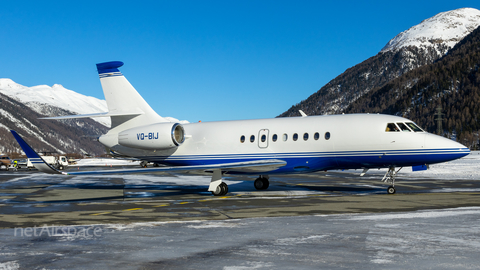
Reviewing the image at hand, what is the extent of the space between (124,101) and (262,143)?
7.78 metres

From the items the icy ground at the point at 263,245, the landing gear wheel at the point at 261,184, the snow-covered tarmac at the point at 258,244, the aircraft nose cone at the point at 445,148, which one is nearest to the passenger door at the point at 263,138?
the landing gear wheel at the point at 261,184

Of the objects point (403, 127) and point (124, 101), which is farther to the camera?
point (124, 101)

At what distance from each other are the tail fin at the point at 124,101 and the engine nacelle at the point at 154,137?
39.2 inches

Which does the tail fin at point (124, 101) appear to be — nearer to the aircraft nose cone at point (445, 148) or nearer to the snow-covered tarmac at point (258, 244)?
the snow-covered tarmac at point (258, 244)

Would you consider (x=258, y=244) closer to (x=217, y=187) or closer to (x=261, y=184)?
(x=217, y=187)

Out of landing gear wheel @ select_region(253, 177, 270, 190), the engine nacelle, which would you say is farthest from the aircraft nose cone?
the engine nacelle

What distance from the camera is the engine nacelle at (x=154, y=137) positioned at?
68.5 feet

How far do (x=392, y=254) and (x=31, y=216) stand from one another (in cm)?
988

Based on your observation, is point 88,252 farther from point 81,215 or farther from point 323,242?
point 81,215

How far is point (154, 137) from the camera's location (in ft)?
68.6

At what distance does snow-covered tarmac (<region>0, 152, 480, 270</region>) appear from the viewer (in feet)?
22.0

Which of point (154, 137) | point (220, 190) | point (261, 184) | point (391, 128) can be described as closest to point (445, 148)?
point (391, 128)

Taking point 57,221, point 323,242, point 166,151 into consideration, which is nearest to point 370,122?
point 166,151

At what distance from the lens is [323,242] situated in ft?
26.8
